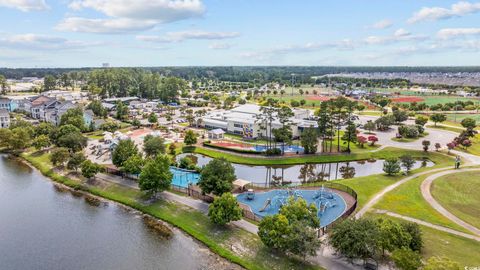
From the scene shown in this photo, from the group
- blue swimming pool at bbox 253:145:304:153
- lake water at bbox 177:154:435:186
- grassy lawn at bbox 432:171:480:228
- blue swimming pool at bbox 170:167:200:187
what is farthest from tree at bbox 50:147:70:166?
grassy lawn at bbox 432:171:480:228

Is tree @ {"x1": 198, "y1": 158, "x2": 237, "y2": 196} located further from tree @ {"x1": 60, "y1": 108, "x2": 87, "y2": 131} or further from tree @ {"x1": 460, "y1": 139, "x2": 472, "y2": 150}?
tree @ {"x1": 60, "y1": 108, "x2": 87, "y2": 131}

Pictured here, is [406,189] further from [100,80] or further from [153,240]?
[100,80]

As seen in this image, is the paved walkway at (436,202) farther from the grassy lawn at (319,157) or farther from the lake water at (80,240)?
the lake water at (80,240)

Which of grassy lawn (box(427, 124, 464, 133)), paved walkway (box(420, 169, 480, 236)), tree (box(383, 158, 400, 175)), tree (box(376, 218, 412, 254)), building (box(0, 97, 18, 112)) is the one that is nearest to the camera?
tree (box(376, 218, 412, 254))

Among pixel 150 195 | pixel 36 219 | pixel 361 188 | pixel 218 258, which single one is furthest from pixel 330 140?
pixel 36 219

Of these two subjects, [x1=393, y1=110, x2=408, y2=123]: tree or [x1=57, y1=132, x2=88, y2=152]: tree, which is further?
[x1=393, y1=110, x2=408, y2=123]: tree

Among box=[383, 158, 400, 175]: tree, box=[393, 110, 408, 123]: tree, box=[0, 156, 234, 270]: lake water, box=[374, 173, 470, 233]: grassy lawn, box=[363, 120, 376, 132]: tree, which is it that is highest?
box=[393, 110, 408, 123]: tree
